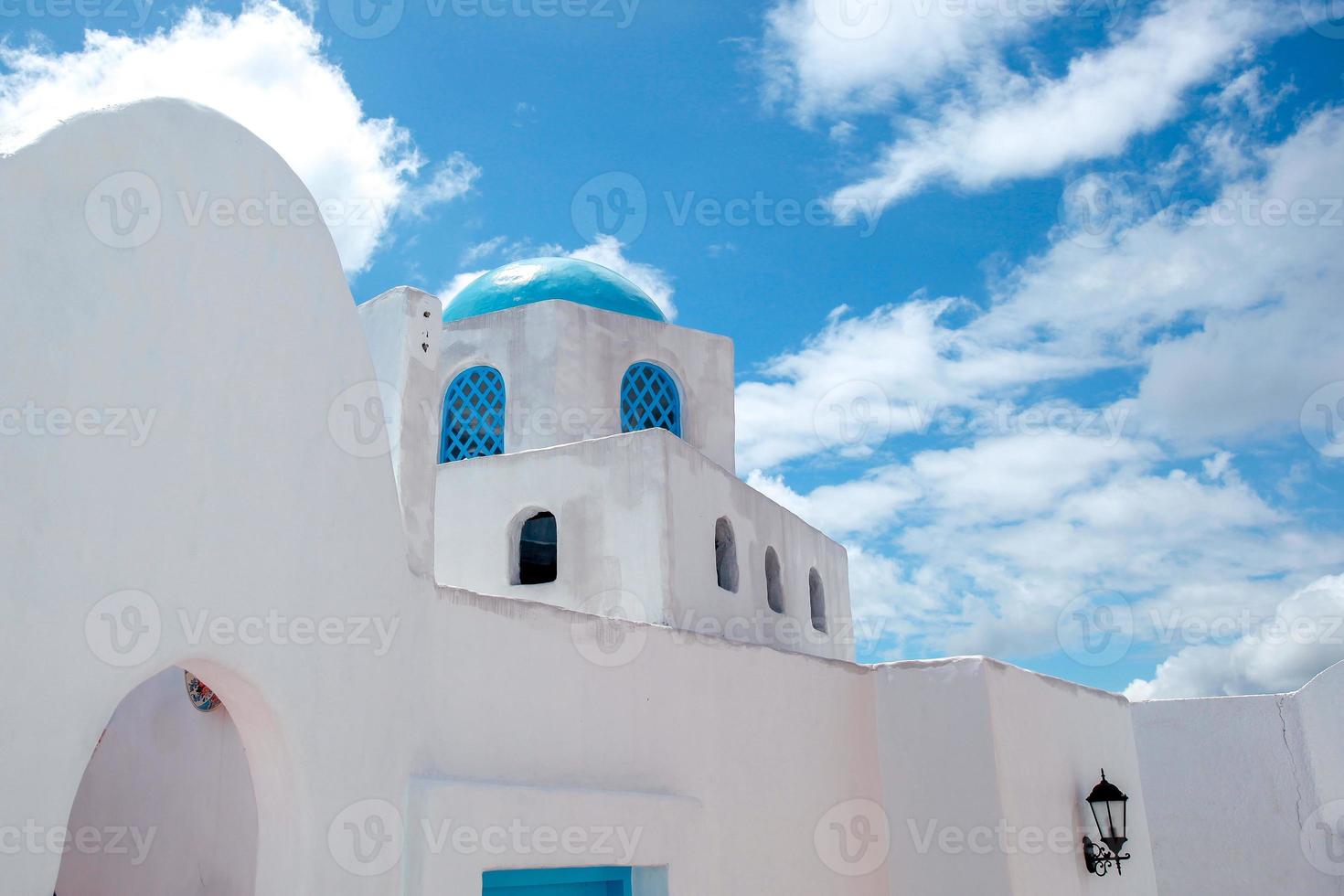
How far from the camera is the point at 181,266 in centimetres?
421

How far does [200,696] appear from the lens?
609cm

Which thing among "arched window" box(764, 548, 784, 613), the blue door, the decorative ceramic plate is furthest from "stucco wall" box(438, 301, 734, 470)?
the blue door

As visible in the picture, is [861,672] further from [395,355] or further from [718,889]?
[395,355]

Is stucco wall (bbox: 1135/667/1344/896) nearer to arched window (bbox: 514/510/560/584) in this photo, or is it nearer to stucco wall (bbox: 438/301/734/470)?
stucco wall (bbox: 438/301/734/470)

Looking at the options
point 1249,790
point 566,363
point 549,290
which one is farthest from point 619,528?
point 1249,790

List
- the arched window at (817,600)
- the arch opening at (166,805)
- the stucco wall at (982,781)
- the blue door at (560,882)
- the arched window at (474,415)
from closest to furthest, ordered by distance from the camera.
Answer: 1. the blue door at (560,882)
2. the arch opening at (166,805)
3. the stucco wall at (982,781)
4. the arched window at (474,415)
5. the arched window at (817,600)

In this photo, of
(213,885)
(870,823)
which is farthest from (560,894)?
(870,823)

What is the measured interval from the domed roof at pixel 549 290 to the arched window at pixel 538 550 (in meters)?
2.10

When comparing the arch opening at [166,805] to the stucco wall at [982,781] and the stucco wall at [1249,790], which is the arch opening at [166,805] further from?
the stucco wall at [1249,790]

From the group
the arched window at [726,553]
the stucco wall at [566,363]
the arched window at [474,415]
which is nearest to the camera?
the arched window at [726,553]

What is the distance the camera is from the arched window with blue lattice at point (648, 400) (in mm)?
9766

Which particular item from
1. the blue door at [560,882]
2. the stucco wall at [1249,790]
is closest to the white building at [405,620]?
the blue door at [560,882]

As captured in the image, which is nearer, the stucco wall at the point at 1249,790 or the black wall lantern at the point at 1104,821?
the black wall lantern at the point at 1104,821

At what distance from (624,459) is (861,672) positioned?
90.7 inches
